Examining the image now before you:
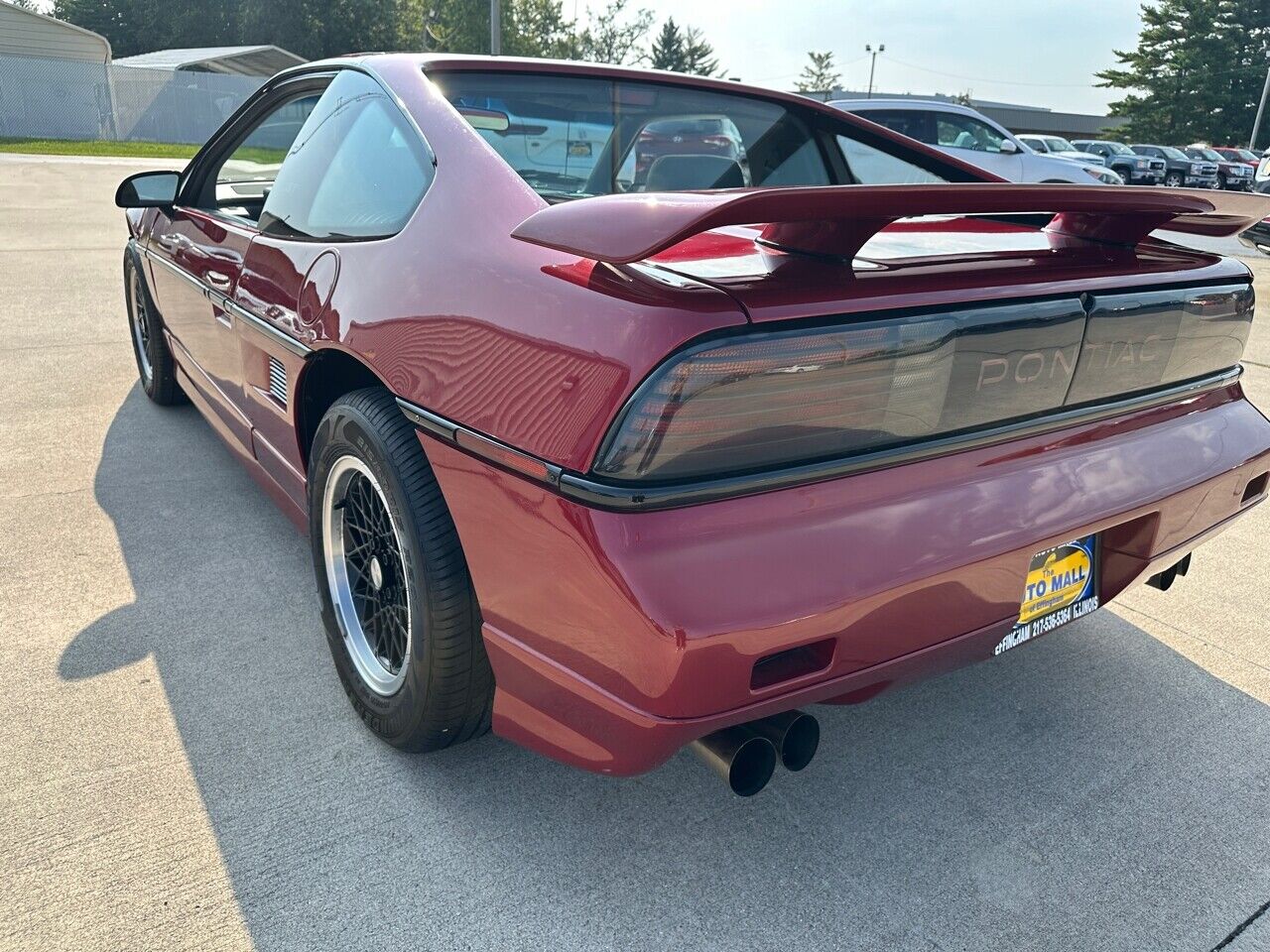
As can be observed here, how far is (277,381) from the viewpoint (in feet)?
8.28

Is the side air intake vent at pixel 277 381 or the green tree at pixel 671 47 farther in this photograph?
the green tree at pixel 671 47

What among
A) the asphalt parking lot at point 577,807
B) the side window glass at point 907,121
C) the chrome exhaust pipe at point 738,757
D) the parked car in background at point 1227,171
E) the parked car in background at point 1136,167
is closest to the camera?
the chrome exhaust pipe at point 738,757

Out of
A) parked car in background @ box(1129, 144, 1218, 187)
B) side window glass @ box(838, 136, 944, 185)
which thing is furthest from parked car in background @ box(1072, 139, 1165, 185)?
side window glass @ box(838, 136, 944, 185)

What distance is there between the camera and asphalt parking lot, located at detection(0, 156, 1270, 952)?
5.61 ft

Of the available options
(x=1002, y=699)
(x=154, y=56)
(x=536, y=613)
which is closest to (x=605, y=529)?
(x=536, y=613)

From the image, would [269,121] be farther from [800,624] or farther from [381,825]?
[800,624]

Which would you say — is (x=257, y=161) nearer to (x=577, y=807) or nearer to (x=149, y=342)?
(x=149, y=342)

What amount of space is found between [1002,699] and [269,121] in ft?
9.61

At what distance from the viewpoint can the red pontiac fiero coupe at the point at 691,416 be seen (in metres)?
1.43

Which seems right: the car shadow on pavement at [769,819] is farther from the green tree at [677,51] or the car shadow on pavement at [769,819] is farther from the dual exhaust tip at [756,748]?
the green tree at [677,51]

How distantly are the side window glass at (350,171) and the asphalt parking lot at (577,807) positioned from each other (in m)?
1.10

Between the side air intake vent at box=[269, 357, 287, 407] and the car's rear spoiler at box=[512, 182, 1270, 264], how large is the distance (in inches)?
47.3

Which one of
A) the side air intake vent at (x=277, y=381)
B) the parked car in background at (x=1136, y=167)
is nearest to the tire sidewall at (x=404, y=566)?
the side air intake vent at (x=277, y=381)

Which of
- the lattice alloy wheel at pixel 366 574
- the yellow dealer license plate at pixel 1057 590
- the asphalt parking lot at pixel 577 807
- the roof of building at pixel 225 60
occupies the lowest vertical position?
the asphalt parking lot at pixel 577 807
